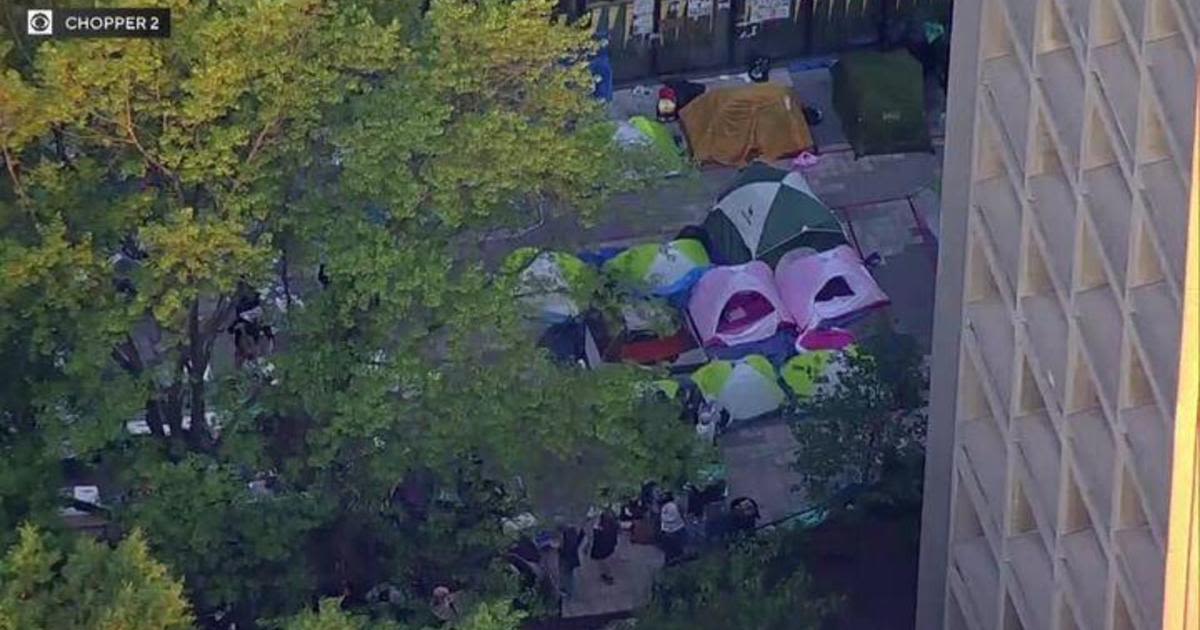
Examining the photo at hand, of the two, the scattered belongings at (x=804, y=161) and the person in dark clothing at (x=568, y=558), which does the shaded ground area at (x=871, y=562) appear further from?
the scattered belongings at (x=804, y=161)

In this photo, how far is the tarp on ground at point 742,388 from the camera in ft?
139

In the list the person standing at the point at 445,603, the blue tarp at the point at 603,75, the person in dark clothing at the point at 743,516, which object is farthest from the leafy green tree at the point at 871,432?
the blue tarp at the point at 603,75

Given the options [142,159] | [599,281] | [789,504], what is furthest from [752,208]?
[142,159]

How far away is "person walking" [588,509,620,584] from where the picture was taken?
1554 inches

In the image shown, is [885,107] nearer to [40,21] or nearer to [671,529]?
[671,529]

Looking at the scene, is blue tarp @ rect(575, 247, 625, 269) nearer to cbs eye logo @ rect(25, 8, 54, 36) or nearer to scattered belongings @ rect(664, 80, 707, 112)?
scattered belongings @ rect(664, 80, 707, 112)

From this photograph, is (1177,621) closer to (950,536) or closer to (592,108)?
(950,536)

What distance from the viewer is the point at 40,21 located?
33219mm

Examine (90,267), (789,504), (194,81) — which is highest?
(194,81)

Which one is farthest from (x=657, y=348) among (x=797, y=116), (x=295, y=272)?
(x=295, y=272)

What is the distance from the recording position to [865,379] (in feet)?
A: 128

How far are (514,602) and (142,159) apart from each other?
6.69 metres

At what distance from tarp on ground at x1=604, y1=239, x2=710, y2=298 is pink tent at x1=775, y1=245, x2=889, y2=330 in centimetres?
119

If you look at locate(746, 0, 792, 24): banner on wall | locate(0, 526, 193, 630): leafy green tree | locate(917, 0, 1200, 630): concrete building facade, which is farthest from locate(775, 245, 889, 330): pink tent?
locate(0, 526, 193, 630): leafy green tree
